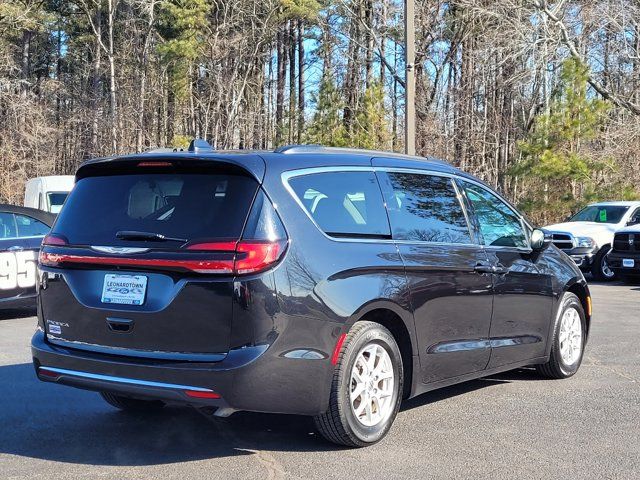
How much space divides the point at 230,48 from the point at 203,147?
1442 inches

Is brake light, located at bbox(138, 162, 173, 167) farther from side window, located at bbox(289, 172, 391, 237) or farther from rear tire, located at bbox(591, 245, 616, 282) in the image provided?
rear tire, located at bbox(591, 245, 616, 282)

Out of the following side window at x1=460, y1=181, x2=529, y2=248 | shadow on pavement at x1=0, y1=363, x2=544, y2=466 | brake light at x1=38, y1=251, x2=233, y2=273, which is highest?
side window at x1=460, y1=181, x2=529, y2=248

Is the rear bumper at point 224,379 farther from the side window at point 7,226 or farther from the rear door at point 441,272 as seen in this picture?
the side window at point 7,226

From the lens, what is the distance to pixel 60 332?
4.84 m

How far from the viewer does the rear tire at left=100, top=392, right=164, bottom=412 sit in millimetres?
5695

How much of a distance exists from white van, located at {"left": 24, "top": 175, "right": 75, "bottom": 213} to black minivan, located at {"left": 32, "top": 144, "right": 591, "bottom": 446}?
53.2ft

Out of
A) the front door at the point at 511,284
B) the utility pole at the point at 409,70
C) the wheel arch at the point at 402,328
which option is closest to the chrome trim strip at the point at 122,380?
the wheel arch at the point at 402,328

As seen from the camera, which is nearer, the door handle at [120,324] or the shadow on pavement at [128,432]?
the door handle at [120,324]

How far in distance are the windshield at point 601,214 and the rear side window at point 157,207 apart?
51.9 ft

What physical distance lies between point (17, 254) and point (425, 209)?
6.88 meters

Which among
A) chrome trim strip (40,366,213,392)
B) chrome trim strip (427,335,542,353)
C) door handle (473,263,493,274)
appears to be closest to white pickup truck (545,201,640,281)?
→ chrome trim strip (427,335,542,353)

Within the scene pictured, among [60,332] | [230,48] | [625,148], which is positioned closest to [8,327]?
[60,332]

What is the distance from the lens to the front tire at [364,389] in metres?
4.70

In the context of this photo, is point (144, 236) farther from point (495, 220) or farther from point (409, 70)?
point (409, 70)
